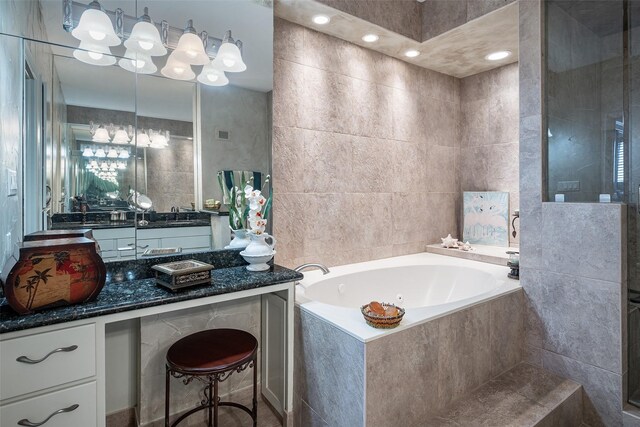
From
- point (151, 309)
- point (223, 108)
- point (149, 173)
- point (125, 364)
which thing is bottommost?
point (125, 364)

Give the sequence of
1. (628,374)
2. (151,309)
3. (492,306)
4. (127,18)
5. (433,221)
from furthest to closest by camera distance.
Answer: (433,221)
(492,306)
(628,374)
(127,18)
(151,309)

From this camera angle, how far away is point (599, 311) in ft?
6.67

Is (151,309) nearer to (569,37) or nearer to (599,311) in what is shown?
(599,311)

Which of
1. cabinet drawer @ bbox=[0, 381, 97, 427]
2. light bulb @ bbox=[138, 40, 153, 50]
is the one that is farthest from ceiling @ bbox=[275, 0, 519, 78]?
cabinet drawer @ bbox=[0, 381, 97, 427]

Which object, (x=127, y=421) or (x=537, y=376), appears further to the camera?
(x=537, y=376)

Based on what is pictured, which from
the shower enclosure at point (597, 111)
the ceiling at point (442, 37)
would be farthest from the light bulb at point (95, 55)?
the shower enclosure at point (597, 111)

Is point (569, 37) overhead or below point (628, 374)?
overhead

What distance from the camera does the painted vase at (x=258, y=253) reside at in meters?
2.00

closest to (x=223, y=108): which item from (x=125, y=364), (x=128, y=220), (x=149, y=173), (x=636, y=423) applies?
(x=149, y=173)

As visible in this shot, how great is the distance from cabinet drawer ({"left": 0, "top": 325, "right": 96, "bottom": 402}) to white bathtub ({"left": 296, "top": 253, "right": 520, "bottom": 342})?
1039 mm

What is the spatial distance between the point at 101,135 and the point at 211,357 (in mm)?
1219

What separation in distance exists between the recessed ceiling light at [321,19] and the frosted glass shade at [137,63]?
120 centimetres

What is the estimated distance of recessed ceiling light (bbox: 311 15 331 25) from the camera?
8.14 feet

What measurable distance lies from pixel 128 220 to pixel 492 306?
2149mm
